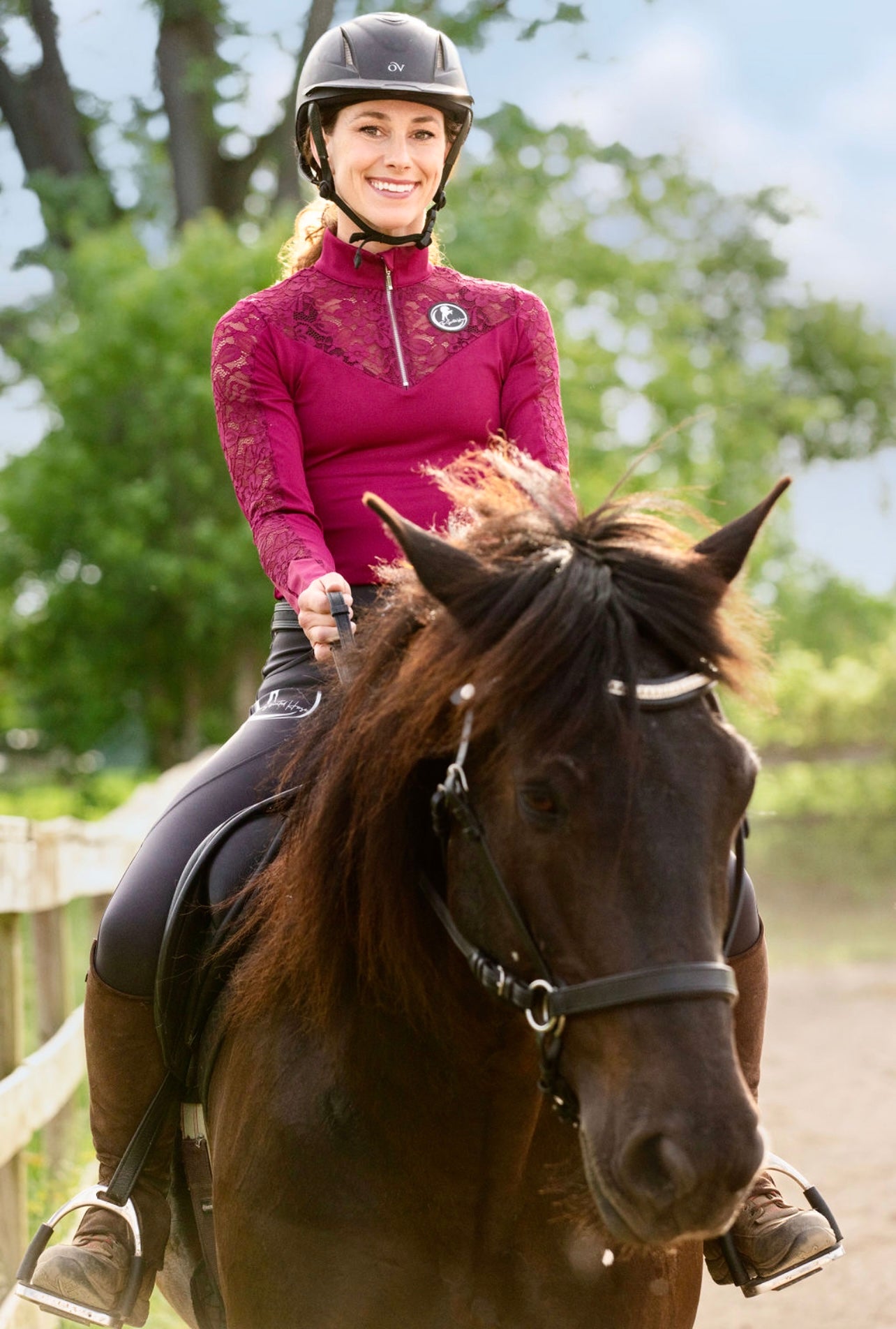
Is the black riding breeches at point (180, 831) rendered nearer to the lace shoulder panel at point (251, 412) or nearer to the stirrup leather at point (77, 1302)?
the lace shoulder panel at point (251, 412)

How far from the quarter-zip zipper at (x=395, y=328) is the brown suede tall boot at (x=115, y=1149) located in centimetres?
150

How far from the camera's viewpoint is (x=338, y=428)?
3328mm

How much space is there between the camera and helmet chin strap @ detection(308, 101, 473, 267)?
11.5ft

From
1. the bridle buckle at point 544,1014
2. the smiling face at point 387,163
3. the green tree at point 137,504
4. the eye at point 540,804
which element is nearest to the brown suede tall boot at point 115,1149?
the bridle buckle at point 544,1014

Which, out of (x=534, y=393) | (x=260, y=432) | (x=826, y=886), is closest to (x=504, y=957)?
(x=260, y=432)

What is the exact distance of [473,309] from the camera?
3508 mm

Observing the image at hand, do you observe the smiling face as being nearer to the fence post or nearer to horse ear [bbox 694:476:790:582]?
horse ear [bbox 694:476:790:582]

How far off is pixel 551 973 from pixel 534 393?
1703mm

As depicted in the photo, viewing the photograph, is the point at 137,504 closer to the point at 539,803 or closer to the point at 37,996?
the point at 37,996

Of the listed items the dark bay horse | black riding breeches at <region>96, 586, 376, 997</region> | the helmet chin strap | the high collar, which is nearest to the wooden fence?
black riding breeches at <region>96, 586, 376, 997</region>

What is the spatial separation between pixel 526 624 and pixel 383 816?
18.7 inches

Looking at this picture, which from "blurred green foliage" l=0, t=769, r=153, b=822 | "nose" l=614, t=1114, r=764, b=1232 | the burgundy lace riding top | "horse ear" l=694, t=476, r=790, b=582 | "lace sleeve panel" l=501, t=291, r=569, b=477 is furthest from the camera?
"blurred green foliage" l=0, t=769, r=153, b=822

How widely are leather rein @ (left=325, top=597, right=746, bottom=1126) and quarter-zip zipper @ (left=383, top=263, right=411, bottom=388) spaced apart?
1224 mm

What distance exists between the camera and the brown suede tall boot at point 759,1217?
309 cm
